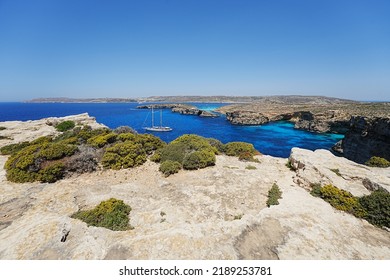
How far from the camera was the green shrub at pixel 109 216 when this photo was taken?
25.3ft

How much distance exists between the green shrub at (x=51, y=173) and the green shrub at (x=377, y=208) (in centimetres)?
1602

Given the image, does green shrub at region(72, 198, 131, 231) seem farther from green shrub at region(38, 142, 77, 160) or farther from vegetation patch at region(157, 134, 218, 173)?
green shrub at region(38, 142, 77, 160)

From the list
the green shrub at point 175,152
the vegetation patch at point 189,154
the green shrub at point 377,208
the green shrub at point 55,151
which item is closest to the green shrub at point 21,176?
the green shrub at point 55,151

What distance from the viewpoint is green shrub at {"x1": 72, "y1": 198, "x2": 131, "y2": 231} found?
772 centimetres

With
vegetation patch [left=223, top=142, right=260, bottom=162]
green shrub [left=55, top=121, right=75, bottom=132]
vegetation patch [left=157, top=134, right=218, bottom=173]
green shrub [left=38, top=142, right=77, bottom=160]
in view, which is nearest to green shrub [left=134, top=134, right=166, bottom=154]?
vegetation patch [left=157, top=134, right=218, bottom=173]

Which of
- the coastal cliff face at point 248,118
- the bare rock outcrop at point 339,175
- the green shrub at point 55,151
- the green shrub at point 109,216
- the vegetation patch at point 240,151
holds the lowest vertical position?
the coastal cliff face at point 248,118

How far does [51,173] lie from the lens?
12.4 m

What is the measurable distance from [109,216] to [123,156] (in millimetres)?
7776

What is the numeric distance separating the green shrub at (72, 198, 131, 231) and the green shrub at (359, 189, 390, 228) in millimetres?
9509

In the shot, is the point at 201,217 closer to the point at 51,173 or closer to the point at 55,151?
the point at 51,173

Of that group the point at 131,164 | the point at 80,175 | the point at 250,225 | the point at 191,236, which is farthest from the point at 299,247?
the point at 80,175

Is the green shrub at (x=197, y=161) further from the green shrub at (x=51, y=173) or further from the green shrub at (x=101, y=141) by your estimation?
the green shrub at (x=51, y=173)

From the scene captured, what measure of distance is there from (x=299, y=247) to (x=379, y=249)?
2661 mm

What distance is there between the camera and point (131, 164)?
49.0 feet
